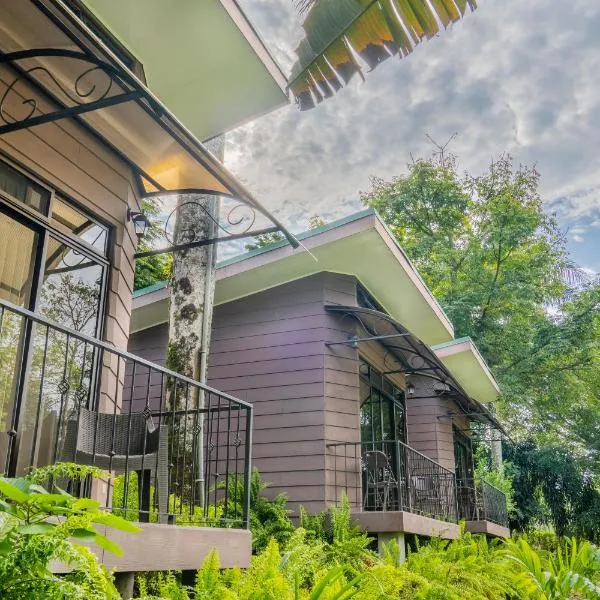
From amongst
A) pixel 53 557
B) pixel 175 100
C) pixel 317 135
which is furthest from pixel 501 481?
pixel 53 557

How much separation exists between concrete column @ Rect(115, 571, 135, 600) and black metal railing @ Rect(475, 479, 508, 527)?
1051 centimetres

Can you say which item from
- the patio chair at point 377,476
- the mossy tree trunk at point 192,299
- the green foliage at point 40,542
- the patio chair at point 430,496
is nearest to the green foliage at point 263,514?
the mossy tree trunk at point 192,299

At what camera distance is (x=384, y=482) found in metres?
8.49

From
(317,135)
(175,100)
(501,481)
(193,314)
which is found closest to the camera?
(175,100)

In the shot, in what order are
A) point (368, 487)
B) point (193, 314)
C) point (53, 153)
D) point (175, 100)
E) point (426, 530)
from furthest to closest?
point (368, 487) < point (426, 530) < point (193, 314) < point (175, 100) < point (53, 153)

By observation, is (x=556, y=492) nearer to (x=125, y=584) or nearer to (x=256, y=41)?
(x=256, y=41)

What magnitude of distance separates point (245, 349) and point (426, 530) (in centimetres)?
343

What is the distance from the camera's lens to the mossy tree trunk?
7.04m

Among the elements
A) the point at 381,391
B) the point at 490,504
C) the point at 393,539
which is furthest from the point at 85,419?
the point at 490,504

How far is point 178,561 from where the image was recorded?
371cm

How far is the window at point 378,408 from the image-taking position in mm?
10195

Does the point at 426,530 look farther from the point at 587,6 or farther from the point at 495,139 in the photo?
the point at 495,139

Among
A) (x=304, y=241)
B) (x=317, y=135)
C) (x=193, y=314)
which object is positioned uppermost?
(x=317, y=135)

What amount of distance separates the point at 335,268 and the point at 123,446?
5.34 meters
